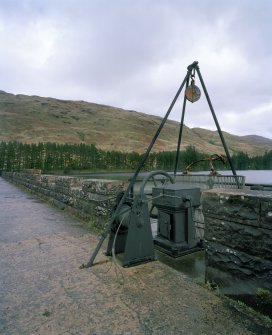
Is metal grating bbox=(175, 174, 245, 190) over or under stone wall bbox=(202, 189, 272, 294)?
over

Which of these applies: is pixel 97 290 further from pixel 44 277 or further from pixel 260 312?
pixel 260 312

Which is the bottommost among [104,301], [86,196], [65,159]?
[104,301]

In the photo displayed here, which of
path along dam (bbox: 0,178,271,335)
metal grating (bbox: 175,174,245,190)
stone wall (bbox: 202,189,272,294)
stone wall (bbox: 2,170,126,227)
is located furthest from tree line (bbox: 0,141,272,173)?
stone wall (bbox: 202,189,272,294)

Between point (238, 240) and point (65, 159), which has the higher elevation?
point (65, 159)

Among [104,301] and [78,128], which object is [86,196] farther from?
[78,128]

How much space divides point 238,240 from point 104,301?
4.43 ft

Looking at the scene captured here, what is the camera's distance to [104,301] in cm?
219

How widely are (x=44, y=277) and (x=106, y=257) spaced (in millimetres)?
879

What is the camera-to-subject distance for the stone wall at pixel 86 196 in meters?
4.45

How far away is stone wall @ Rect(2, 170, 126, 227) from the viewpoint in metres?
4.45

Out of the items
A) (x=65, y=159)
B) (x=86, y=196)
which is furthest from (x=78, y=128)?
(x=86, y=196)

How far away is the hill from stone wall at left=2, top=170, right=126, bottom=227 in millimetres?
98138

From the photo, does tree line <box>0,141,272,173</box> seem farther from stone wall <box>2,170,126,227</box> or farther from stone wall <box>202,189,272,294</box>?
stone wall <box>202,189,272,294</box>

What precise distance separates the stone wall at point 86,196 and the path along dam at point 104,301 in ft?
3.66
